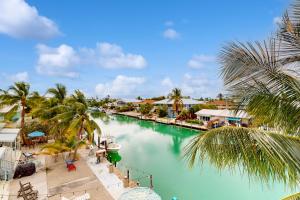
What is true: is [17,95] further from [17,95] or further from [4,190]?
[4,190]

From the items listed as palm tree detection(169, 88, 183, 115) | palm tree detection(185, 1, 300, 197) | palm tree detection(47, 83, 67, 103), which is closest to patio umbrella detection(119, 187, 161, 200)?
palm tree detection(185, 1, 300, 197)

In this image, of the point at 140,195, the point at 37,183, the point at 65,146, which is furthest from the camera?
the point at 65,146

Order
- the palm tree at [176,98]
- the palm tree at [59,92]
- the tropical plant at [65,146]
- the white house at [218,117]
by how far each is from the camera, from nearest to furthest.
Result: the tropical plant at [65,146]
the palm tree at [59,92]
the white house at [218,117]
the palm tree at [176,98]

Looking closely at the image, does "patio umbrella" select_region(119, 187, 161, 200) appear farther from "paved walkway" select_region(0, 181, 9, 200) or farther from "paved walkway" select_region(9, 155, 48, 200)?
"paved walkway" select_region(0, 181, 9, 200)

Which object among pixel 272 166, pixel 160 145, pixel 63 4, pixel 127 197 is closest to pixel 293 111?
pixel 272 166

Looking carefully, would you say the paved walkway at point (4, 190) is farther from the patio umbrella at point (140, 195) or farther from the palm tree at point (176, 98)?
the palm tree at point (176, 98)

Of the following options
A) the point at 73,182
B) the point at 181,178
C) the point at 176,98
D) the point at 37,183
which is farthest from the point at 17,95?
the point at 176,98

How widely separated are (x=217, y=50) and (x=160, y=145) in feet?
70.3

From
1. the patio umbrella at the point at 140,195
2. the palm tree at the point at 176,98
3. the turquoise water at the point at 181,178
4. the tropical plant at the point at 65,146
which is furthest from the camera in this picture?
the palm tree at the point at 176,98

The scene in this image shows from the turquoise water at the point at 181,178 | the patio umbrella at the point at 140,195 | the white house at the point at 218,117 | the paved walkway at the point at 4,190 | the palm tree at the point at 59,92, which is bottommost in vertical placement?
the turquoise water at the point at 181,178

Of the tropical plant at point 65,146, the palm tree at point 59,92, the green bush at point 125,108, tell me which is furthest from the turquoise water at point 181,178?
the green bush at point 125,108

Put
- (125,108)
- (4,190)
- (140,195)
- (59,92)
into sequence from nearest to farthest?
1. (140,195)
2. (4,190)
3. (59,92)
4. (125,108)

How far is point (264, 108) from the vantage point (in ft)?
12.1

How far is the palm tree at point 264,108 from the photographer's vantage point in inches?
121
